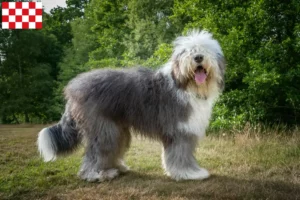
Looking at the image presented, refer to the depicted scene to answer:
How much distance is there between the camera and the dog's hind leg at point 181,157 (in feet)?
12.6

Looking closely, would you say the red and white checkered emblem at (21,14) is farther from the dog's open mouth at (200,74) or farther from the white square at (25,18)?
the dog's open mouth at (200,74)

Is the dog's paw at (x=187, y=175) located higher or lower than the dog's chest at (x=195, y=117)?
lower

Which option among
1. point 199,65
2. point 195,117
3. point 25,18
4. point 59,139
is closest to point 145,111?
point 195,117

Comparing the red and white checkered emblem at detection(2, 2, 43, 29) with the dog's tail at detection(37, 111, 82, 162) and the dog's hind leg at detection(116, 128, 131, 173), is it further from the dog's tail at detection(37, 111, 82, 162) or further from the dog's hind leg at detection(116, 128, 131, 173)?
the dog's hind leg at detection(116, 128, 131, 173)

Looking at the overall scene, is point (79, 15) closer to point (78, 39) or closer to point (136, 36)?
point (78, 39)

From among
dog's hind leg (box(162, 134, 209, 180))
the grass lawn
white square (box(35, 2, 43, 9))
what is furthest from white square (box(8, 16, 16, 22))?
dog's hind leg (box(162, 134, 209, 180))

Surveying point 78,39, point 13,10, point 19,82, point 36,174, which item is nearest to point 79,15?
point 78,39

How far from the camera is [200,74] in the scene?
3645 mm

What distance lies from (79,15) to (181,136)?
16.8 meters

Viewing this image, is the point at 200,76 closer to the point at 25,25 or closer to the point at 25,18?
the point at 25,25

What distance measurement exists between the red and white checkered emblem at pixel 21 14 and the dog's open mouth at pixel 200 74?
456 cm

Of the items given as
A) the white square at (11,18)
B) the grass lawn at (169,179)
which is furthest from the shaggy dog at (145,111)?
the white square at (11,18)

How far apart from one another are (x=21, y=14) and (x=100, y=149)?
4.52 m

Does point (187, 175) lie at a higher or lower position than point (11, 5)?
lower
